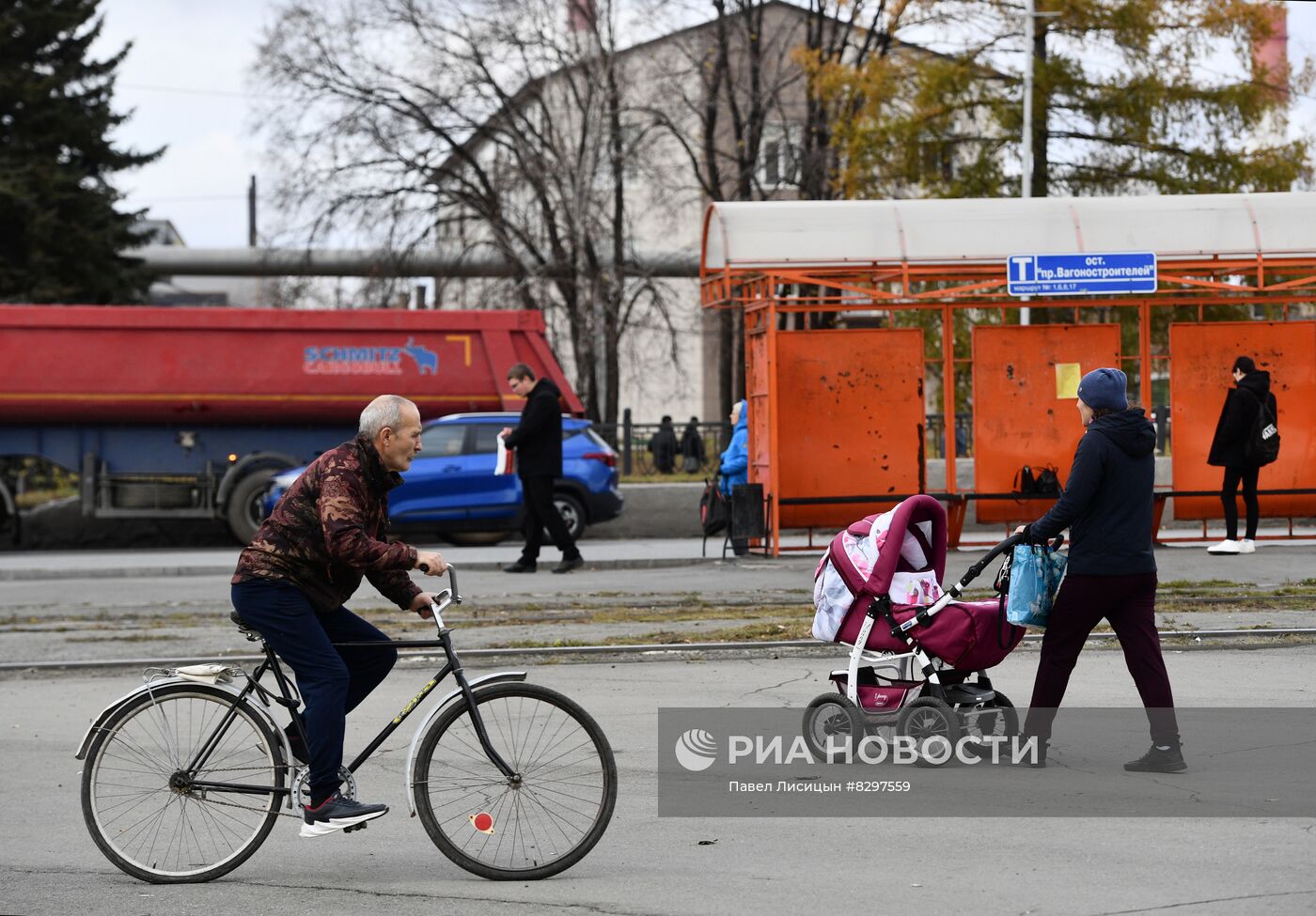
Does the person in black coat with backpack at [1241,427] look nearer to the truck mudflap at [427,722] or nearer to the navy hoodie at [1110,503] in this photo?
the navy hoodie at [1110,503]

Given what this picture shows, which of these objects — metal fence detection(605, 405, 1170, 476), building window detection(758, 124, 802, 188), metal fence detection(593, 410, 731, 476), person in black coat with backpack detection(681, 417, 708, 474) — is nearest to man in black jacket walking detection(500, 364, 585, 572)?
metal fence detection(605, 405, 1170, 476)

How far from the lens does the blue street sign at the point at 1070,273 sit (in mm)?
15773

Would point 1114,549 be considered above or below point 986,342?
below

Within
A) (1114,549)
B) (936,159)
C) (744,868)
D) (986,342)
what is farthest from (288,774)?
(936,159)

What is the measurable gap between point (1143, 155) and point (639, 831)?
23375 mm

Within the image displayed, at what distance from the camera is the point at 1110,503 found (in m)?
6.69

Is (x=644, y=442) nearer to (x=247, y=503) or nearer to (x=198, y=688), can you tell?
(x=247, y=503)

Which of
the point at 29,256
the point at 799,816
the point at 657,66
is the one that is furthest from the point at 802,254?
the point at 29,256

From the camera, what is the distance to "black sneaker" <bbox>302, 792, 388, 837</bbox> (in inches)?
208

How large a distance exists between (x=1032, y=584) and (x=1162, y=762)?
0.86m

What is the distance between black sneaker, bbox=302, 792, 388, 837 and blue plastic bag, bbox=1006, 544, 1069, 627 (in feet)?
8.94

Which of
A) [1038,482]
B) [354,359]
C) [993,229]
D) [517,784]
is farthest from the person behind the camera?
[354,359]

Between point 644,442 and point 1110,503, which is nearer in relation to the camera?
point 1110,503

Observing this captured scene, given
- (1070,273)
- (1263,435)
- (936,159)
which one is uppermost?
(936,159)
